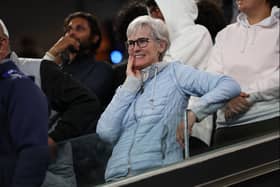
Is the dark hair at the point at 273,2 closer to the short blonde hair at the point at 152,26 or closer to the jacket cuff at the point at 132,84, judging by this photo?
the short blonde hair at the point at 152,26

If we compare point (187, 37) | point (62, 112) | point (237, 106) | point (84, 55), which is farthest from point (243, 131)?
point (62, 112)

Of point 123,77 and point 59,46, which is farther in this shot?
point 123,77

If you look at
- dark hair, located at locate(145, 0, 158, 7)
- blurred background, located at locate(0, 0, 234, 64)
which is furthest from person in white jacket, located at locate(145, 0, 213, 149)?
blurred background, located at locate(0, 0, 234, 64)

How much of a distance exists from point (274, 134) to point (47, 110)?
1537mm

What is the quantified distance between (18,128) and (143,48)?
2.35 feet

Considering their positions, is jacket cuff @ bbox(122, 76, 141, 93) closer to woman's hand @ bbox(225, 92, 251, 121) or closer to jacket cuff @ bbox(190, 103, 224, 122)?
jacket cuff @ bbox(190, 103, 224, 122)

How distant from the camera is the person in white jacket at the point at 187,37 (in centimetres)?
295

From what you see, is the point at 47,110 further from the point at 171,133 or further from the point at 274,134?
the point at 274,134

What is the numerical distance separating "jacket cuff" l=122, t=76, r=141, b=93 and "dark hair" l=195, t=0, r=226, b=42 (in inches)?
25.0

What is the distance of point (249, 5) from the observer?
3336 millimetres

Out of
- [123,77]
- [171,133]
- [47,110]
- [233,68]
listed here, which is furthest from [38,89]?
[233,68]

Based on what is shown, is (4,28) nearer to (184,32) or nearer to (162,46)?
(162,46)

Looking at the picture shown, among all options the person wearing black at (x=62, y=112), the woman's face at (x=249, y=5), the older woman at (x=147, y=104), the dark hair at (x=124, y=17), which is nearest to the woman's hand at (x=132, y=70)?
the older woman at (x=147, y=104)

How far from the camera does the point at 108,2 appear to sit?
2865mm
